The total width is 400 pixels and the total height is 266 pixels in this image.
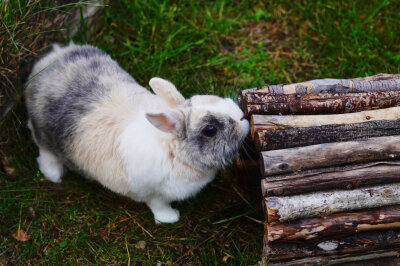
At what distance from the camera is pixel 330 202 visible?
9.12 feet

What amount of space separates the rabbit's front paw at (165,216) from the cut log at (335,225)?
3.73ft

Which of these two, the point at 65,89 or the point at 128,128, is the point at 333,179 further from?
the point at 65,89

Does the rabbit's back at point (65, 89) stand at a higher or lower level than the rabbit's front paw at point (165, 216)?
higher

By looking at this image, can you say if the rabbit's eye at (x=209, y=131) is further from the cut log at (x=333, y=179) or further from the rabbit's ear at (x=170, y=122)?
the cut log at (x=333, y=179)

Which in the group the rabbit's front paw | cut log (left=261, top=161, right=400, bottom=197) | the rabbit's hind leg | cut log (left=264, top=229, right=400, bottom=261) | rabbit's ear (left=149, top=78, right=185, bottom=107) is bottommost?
the rabbit's front paw

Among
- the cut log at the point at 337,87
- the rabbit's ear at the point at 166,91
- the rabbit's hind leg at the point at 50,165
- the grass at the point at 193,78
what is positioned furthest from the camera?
the rabbit's hind leg at the point at 50,165

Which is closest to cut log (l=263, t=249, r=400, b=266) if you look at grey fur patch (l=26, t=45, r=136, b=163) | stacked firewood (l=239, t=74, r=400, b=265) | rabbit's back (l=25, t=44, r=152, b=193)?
stacked firewood (l=239, t=74, r=400, b=265)

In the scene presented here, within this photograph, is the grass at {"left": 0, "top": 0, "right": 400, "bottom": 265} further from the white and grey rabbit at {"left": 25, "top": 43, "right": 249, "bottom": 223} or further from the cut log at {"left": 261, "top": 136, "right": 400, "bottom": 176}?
the cut log at {"left": 261, "top": 136, "right": 400, "bottom": 176}

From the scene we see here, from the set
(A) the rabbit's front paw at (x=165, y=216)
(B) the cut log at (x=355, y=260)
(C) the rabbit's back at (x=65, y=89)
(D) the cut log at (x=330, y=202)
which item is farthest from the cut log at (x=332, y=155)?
(C) the rabbit's back at (x=65, y=89)

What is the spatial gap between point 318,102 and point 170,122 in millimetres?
1124

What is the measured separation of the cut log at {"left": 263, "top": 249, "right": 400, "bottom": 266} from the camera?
117 inches

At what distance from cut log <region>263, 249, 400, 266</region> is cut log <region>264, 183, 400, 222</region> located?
392 mm

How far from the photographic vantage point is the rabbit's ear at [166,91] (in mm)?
3133

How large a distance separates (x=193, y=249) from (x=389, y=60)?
2.86m
